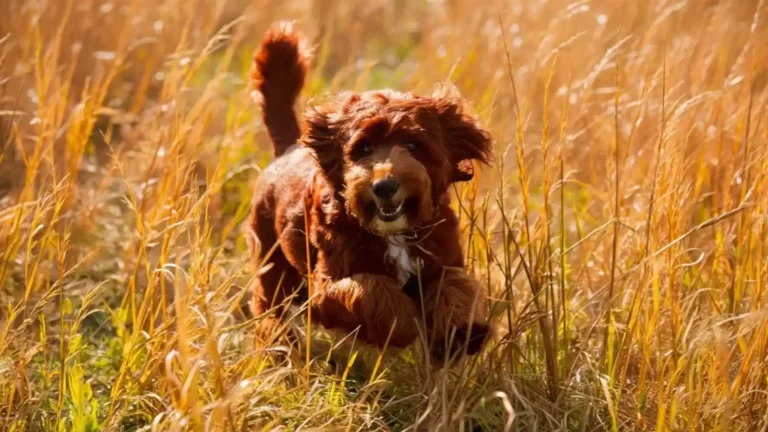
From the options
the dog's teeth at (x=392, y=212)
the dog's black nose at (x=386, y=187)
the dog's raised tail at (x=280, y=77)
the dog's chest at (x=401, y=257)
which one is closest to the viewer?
the dog's black nose at (x=386, y=187)

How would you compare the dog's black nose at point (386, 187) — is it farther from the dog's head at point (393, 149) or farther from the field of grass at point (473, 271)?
the field of grass at point (473, 271)

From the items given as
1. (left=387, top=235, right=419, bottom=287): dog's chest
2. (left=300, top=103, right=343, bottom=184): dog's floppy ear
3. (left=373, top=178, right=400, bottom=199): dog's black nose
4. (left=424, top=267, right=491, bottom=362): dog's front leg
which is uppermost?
(left=300, top=103, right=343, bottom=184): dog's floppy ear

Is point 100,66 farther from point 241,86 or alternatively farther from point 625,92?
point 625,92

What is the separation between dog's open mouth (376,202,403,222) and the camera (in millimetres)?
3102

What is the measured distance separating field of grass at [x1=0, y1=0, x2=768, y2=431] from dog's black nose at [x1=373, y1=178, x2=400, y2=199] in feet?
1.50

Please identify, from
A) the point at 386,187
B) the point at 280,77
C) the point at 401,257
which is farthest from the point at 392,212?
the point at 280,77

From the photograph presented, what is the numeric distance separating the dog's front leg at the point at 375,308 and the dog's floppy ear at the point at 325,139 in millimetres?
406

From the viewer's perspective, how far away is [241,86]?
7039 millimetres

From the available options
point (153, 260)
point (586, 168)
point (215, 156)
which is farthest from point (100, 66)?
point (586, 168)

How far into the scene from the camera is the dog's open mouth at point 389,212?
3.10m

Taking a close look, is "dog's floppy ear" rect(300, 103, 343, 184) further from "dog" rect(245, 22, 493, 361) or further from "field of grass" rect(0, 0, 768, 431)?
"field of grass" rect(0, 0, 768, 431)


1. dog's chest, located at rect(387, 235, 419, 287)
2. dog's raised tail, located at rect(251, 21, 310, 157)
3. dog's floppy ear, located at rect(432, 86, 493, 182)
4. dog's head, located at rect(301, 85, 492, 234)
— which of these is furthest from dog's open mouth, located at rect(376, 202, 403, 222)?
dog's raised tail, located at rect(251, 21, 310, 157)

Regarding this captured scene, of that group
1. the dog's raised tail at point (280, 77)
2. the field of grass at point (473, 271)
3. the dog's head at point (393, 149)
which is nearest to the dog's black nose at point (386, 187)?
the dog's head at point (393, 149)

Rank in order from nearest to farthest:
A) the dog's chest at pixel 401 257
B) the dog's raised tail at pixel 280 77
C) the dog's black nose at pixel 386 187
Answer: the dog's black nose at pixel 386 187 → the dog's chest at pixel 401 257 → the dog's raised tail at pixel 280 77
